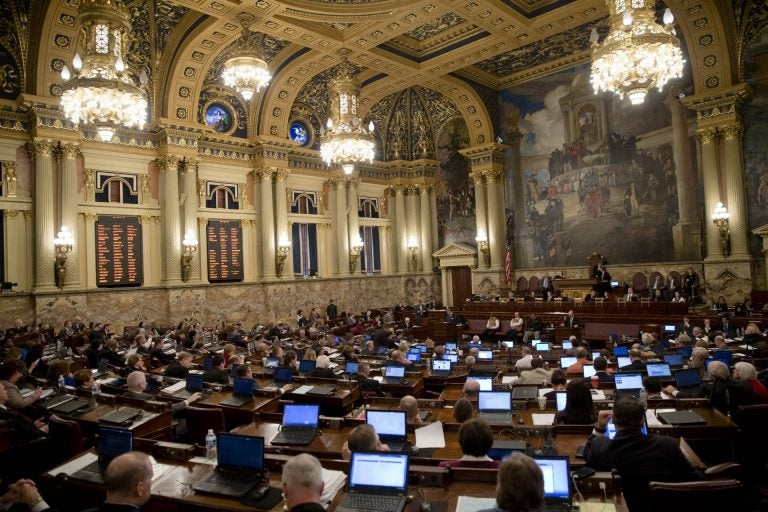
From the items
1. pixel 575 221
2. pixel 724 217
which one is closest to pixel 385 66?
pixel 575 221

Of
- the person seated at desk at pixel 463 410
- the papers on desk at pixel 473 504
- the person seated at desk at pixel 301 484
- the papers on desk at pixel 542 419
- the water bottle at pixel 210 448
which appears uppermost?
the person seated at desk at pixel 301 484

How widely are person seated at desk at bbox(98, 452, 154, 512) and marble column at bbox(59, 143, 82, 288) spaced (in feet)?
49.6

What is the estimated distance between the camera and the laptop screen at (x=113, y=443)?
4.38 meters

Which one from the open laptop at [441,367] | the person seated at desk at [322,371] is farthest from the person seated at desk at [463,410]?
the open laptop at [441,367]

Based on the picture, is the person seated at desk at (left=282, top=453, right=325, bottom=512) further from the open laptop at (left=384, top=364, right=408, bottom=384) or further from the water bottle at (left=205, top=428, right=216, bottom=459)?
the open laptop at (left=384, top=364, right=408, bottom=384)

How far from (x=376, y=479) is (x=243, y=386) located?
374 centimetres

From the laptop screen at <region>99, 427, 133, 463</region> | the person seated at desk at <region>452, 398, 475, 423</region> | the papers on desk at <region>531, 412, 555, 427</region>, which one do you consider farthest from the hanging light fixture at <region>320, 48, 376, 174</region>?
the laptop screen at <region>99, 427, 133, 463</region>

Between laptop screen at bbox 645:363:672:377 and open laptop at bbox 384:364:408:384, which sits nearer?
laptop screen at bbox 645:363:672:377

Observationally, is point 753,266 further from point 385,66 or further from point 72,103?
point 72,103

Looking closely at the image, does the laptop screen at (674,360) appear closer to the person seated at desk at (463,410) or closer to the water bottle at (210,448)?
the person seated at desk at (463,410)

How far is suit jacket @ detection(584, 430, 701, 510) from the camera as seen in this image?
12.1ft

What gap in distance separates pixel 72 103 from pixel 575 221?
1884 centimetres

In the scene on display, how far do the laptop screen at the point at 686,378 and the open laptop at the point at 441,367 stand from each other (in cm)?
361

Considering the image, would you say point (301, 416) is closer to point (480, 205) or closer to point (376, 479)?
point (376, 479)
